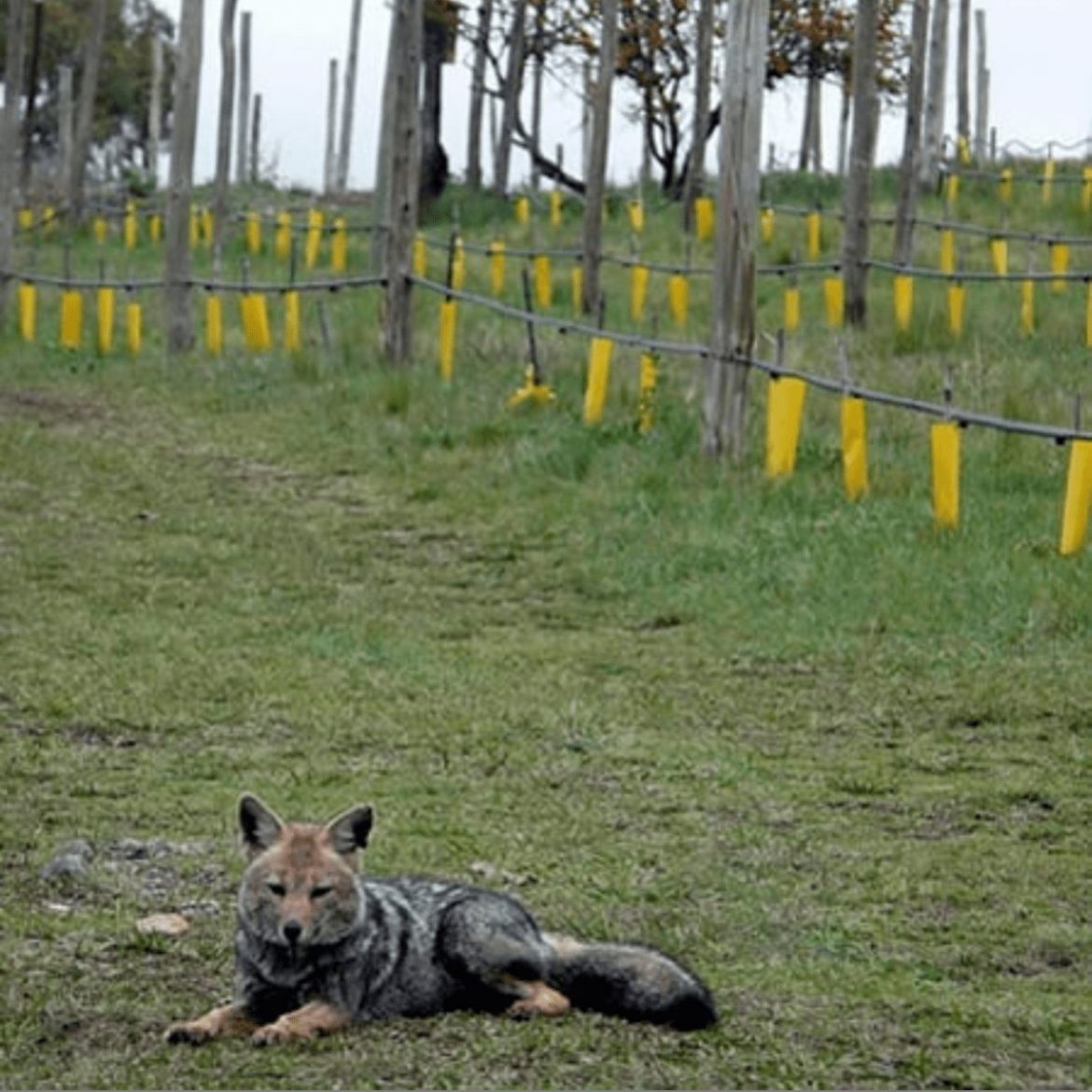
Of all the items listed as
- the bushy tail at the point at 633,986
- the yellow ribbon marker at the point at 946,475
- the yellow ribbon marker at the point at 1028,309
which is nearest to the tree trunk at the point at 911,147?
the yellow ribbon marker at the point at 1028,309

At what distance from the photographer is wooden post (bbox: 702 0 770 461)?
1867 centimetres

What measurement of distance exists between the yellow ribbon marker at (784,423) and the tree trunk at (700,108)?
12562 millimetres

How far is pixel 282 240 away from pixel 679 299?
1343cm

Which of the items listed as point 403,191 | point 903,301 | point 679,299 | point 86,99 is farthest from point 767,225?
point 403,191

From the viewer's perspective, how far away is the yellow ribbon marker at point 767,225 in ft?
120

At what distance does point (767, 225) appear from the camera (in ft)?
123

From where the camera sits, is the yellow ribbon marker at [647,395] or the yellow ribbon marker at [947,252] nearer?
the yellow ribbon marker at [647,395]

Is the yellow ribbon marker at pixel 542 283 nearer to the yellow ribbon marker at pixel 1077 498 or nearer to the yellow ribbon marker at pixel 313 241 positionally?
the yellow ribbon marker at pixel 313 241

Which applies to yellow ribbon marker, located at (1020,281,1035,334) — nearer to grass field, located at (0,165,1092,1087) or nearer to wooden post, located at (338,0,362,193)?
grass field, located at (0,165,1092,1087)

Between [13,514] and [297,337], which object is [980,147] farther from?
[13,514]

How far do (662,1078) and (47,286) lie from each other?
31855mm

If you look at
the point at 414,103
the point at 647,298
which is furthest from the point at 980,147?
the point at 414,103

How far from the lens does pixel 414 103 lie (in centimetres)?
2558

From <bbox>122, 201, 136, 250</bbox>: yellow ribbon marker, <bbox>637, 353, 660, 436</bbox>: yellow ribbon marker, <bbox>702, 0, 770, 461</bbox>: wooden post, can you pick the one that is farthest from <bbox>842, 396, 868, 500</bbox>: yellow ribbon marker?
<bbox>122, 201, 136, 250</bbox>: yellow ribbon marker
